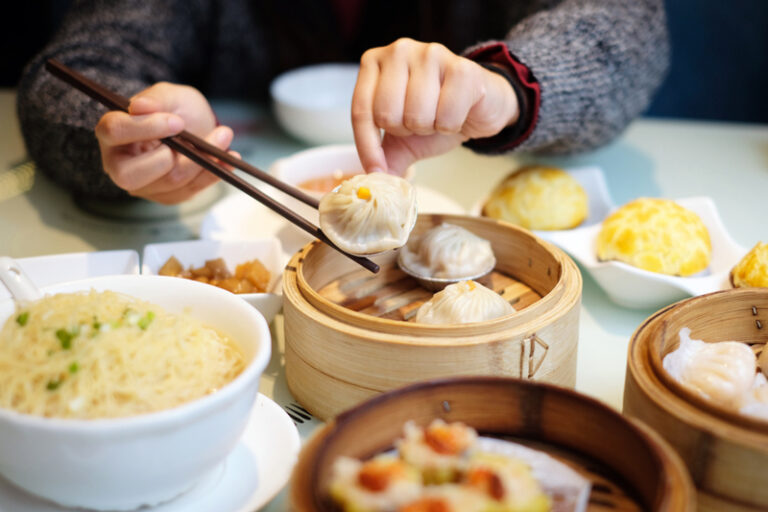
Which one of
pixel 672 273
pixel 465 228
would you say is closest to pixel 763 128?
pixel 672 273

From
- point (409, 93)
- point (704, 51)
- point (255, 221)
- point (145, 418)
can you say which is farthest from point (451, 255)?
point (704, 51)

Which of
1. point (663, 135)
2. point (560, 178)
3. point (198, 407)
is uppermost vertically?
point (198, 407)

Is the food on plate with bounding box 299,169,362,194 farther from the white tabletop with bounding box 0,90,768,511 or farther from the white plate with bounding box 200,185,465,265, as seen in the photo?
the white tabletop with bounding box 0,90,768,511

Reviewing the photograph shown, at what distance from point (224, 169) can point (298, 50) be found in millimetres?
1752

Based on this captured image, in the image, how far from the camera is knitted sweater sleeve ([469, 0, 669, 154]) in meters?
1.74

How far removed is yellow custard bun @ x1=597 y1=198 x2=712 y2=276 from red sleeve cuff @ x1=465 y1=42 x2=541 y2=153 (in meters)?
0.32

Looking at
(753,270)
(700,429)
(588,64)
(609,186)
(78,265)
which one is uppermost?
(588,64)

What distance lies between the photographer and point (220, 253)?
1.53 metres

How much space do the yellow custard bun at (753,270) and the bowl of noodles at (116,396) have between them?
987mm

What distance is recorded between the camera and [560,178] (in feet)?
5.85

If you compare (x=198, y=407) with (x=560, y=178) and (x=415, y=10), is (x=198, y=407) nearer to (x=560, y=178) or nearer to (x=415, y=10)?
(x=560, y=178)

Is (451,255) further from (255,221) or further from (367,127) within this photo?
(255,221)

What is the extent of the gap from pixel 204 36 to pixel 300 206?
56.6 inches

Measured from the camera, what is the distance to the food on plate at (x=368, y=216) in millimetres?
1209
